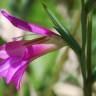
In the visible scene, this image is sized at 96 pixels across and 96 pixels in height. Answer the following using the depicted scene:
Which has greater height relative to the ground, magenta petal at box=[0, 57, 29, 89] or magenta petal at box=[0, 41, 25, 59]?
magenta petal at box=[0, 41, 25, 59]

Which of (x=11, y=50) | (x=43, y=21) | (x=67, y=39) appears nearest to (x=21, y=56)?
(x=11, y=50)

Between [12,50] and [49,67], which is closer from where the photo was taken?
[12,50]

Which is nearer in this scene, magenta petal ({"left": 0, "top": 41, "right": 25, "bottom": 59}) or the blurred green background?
Result: magenta petal ({"left": 0, "top": 41, "right": 25, "bottom": 59})

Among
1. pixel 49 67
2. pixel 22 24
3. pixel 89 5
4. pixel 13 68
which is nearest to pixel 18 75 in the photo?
pixel 13 68

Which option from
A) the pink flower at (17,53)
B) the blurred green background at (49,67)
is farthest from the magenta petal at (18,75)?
the blurred green background at (49,67)

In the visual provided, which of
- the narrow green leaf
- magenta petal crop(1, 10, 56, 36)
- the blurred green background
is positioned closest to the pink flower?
magenta petal crop(1, 10, 56, 36)

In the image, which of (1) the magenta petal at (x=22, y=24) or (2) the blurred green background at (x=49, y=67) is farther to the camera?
(2) the blurred green background at (x=49, y=67)

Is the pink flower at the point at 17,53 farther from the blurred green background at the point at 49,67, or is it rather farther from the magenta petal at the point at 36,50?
the blurred green background at the point at 49,67

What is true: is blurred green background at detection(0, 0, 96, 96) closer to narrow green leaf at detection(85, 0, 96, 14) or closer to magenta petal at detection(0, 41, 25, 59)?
magenta petal at detection(0, 41, 25, 59)

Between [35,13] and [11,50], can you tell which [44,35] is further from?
[35,13]

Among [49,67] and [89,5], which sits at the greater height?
[89,5]

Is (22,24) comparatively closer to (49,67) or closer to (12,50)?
(12,50)
